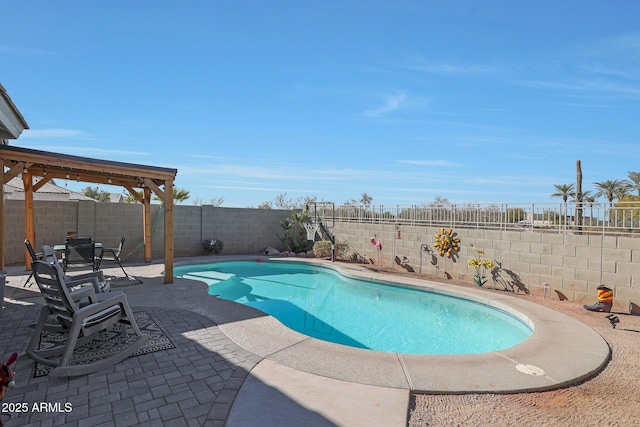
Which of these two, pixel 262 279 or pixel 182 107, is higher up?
pixel 182 107

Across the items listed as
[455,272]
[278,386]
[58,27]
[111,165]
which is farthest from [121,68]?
[455,272]

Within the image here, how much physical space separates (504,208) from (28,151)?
393 inches

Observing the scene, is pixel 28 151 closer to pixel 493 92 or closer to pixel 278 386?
pixel 278 386

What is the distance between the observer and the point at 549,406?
2.76 metres

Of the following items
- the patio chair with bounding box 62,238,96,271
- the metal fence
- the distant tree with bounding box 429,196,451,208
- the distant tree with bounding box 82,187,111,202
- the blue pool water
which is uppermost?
the distant tree with bounding box 82,187,111,202

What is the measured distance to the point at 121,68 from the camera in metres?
9.02

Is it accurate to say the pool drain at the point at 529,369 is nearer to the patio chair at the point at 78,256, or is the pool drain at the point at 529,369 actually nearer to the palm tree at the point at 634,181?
the patio chair at the point at 78,256

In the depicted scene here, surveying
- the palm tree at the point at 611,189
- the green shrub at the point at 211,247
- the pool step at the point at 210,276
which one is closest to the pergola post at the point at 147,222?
the pool step at the point at 210,276

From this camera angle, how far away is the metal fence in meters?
6.10

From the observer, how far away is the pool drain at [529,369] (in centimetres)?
330

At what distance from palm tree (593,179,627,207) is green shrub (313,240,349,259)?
757 inches

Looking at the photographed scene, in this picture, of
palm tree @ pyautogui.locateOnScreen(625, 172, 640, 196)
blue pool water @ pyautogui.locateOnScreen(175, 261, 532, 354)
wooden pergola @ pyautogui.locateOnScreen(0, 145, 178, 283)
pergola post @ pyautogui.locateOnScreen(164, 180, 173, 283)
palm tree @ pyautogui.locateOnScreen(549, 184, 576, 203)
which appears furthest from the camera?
palm tree @ pyautogui.locateOnScreen(549, 184, 576, 203)

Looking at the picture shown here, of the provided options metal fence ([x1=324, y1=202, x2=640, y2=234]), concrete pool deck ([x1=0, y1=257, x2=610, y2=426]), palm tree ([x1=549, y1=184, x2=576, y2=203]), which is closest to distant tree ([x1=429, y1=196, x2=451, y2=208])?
metal fence ([x1=324, y1=202, x2=640, y2=234])

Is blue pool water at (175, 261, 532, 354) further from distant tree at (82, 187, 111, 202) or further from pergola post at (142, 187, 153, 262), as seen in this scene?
distant tree at (82, 187, 111, 202)
